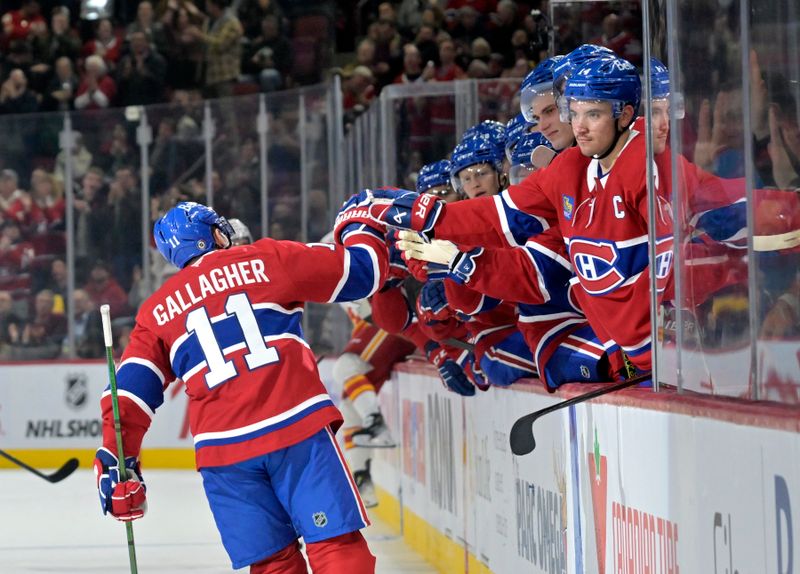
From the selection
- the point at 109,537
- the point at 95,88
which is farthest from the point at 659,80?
the point at 95,88

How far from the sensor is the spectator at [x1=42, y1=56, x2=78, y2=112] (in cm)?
1229

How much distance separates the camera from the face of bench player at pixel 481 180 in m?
4.23

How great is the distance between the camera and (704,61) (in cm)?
206

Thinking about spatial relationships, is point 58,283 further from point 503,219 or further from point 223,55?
point 503,219

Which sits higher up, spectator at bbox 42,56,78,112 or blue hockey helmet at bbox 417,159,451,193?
spectator at bbox 42,56,78,112

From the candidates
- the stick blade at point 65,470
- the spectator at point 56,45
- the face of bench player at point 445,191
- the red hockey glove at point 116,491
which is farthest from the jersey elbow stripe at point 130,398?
the spectator at point 56,45

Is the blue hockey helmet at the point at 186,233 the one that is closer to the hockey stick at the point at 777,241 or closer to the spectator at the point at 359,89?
the hockey stick at the point at 777,241

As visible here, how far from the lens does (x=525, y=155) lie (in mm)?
3953

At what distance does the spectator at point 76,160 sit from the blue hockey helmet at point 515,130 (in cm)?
687

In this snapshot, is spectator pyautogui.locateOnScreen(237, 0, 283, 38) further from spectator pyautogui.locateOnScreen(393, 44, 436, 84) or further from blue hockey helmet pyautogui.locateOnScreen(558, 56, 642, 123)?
blue hockey helmet pyautogui.locateOnScreen(558, 56, 642, 123)

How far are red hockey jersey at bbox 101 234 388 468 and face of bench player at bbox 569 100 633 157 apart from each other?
0.67m

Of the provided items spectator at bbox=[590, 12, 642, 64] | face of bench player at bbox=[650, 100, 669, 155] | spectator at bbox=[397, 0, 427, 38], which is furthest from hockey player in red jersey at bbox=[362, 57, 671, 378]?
spectator at bbox=[397, 0, 427, 38]

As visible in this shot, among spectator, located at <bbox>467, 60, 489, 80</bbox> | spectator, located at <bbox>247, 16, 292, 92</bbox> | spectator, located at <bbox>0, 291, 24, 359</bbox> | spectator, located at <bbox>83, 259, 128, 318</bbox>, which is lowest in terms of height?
spectator, located at <bbox>0, 291, 24, 359</bbox>

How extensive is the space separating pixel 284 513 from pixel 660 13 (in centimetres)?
148
